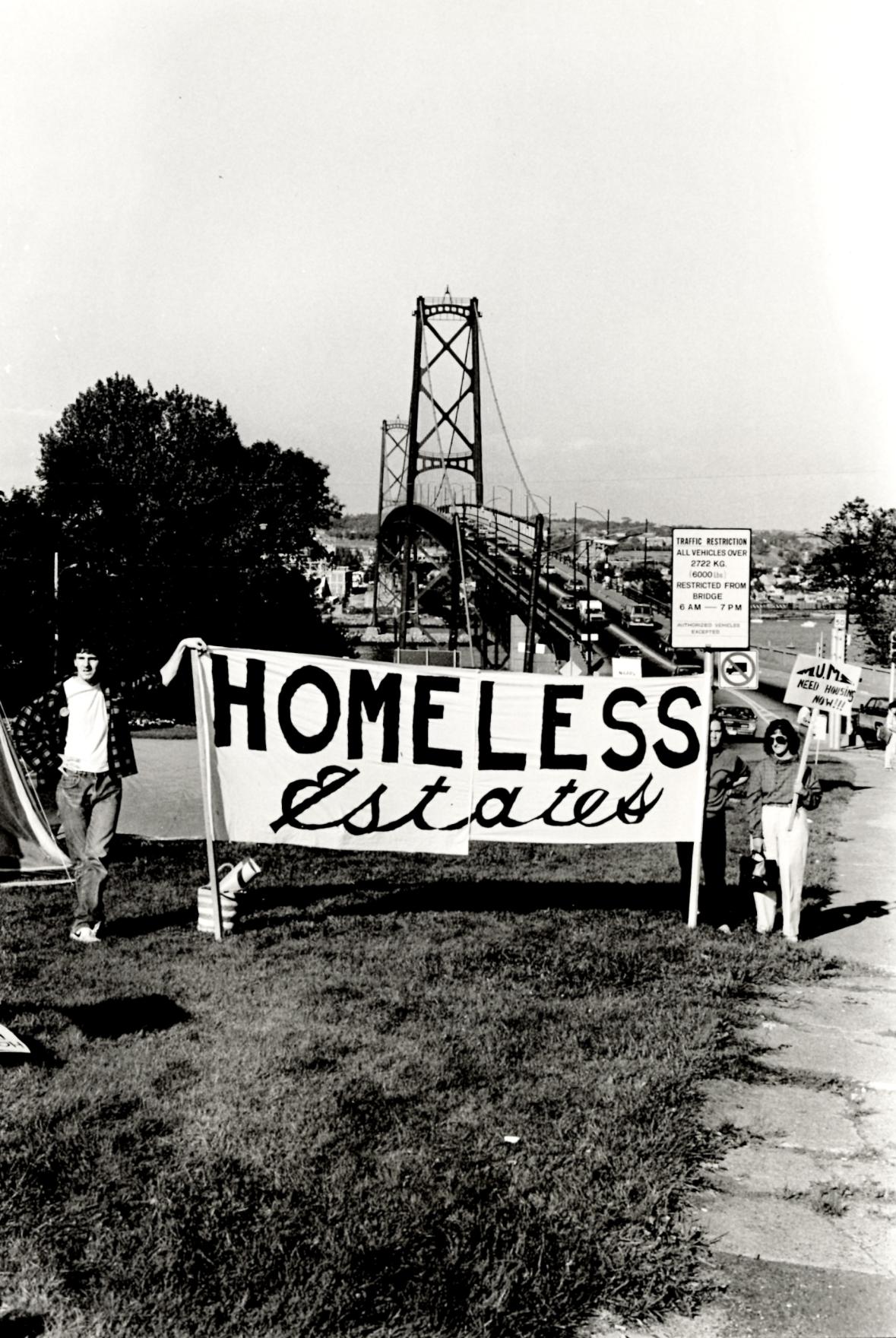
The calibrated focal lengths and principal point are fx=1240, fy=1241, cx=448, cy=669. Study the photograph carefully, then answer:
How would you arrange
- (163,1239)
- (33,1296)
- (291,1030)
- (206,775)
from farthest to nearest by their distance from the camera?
(206,775) → (291,1030) → (163,1239) → (33,1296)

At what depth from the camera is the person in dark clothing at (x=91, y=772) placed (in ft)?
26.1

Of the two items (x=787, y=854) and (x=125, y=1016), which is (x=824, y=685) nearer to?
(x=787, y=854)

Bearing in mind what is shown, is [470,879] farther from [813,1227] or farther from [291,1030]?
[813,1227]

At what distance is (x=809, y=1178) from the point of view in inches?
197

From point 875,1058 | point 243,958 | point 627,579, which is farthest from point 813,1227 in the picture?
point 627,579

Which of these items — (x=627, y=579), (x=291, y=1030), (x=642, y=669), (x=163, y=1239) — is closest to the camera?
(x=163, y=1239)

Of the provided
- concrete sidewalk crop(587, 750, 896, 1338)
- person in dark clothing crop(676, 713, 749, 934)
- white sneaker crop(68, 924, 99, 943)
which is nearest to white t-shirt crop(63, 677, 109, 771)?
white sneaker crop(68, 924, 99, 943)

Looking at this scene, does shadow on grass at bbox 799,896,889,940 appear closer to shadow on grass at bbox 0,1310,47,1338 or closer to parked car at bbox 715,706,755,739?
shadow on grass at bbox 0,1310,47,1338

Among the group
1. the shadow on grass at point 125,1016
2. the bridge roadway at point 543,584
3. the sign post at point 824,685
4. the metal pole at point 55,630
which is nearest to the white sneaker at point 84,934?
the shadow on grass at point 125,1016

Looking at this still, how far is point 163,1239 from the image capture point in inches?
164

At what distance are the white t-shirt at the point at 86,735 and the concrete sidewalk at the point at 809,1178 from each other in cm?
446

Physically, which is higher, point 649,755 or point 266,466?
point 266,466

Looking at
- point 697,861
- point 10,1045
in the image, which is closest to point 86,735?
point 10,1045

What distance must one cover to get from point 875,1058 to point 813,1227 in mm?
2200
